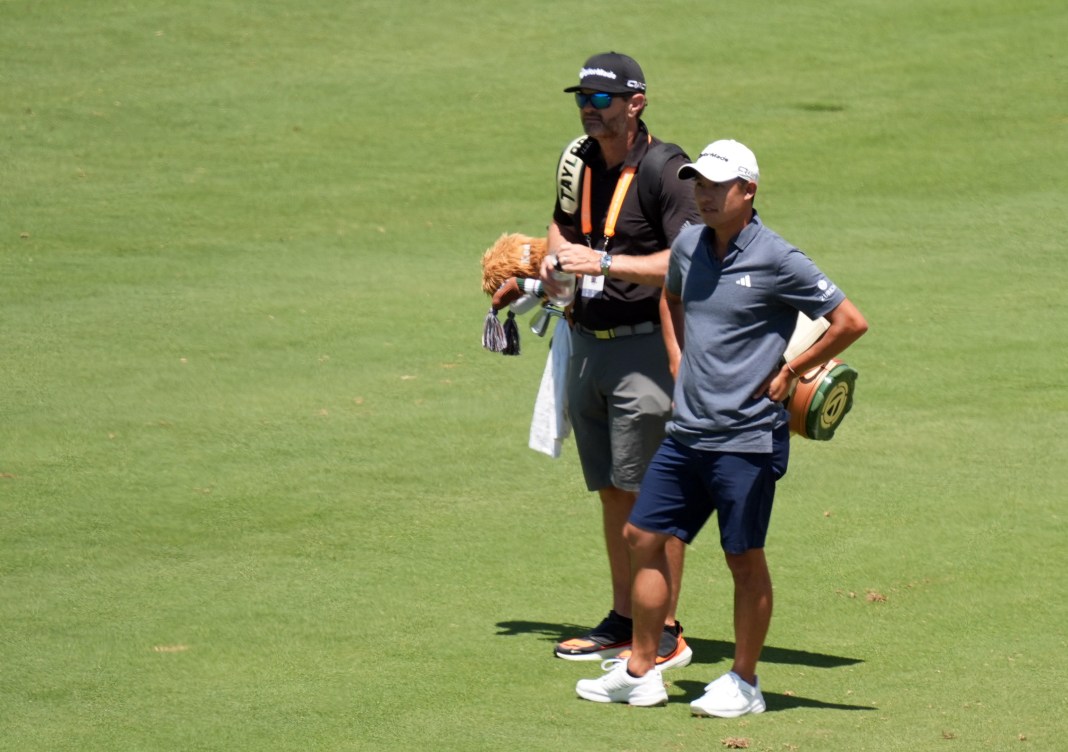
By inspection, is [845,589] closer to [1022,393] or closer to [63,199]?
[1022,393]

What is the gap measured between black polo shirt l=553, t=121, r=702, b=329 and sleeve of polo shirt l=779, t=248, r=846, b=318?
2.35 feet

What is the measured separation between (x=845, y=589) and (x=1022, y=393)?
11.1 ft

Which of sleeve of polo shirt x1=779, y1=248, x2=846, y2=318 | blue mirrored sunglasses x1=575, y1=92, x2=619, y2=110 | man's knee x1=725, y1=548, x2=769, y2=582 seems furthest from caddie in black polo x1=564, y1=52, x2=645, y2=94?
man's knee x1=725, y1=548, x2=769, y2=582

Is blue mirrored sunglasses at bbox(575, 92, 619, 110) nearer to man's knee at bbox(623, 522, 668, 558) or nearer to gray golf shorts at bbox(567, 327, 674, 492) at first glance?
gray golf shorts at bbox(567, 327, 674, 492)

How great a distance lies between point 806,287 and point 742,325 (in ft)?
0.87

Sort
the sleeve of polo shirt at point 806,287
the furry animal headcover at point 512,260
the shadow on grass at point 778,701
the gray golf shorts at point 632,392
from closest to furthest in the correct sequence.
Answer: the sleeve of polo shirt at point 806,287, the shadow on grass at point 778,701, the gray golf shorts at point 632,392, the furry animal headcover at point 512,260

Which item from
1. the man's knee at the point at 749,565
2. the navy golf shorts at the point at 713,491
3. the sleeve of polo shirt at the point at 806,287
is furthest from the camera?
the man's knee at the point at 749,565

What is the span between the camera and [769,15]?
19.9 m

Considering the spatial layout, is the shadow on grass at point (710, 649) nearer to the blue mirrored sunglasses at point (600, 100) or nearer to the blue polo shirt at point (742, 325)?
the blue polo shirt at point (742, 325)

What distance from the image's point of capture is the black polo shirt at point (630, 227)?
Result: 6238 mm

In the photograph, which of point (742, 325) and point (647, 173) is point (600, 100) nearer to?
point (647, 173)

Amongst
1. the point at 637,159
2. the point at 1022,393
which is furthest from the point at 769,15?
the point at 637,159

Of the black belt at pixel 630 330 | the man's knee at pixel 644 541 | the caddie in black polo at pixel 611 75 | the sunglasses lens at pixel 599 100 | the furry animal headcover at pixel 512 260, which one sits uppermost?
the caddie in black polo at pixel 611 75

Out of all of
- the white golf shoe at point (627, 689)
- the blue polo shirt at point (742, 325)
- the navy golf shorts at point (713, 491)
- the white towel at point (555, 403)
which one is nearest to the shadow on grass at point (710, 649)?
the white golf shoe at point (627, 689)
